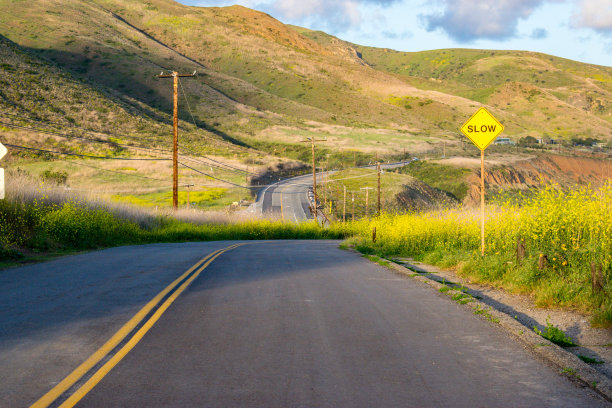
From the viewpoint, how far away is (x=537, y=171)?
289 feet

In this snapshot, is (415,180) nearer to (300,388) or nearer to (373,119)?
(373,119)

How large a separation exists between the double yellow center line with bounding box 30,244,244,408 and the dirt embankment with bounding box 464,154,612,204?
7085cm

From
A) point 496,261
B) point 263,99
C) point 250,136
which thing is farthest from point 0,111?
point 263,99

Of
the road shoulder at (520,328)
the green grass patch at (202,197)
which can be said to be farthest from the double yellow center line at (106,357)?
the green grass patch at (202,197)

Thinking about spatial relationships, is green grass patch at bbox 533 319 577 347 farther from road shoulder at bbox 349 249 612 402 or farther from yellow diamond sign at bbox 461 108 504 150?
yellow diamond sign at bbox 461 108 504 150

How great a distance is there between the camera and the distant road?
6202 cm

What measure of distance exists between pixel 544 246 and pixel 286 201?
193 ft

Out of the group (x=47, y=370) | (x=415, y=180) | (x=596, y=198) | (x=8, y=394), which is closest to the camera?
(x=8, y=394)

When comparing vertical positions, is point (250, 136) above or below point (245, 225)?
above

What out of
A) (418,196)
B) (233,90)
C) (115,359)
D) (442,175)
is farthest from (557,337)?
(233,90)

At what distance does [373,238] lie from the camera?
2205 centimetres

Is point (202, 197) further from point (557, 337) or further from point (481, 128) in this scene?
point (557, 337)

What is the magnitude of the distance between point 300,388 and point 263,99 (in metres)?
127

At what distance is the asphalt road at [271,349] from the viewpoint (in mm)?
4809
